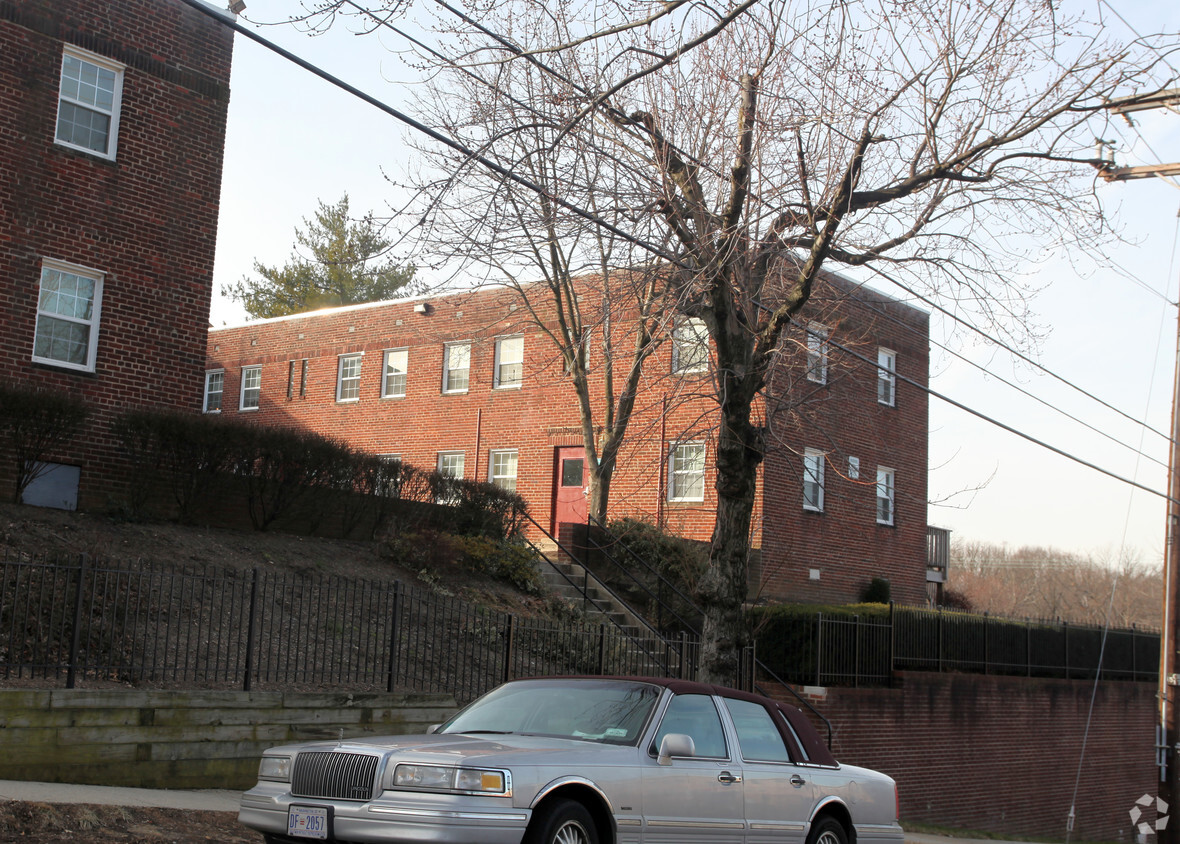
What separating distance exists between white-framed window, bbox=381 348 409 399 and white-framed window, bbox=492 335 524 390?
301 centimetres

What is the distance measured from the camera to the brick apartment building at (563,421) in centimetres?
2491

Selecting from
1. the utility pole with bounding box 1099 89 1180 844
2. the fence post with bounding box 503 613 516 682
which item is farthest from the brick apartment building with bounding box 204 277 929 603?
the fence post with bounding box 503 613 516 682

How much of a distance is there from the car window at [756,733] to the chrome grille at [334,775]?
2.73 m

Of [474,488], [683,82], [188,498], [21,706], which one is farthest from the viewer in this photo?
[474,488]

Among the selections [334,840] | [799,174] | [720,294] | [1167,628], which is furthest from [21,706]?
[1167,628]

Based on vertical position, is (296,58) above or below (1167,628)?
above

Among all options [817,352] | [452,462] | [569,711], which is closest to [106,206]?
[817,352]

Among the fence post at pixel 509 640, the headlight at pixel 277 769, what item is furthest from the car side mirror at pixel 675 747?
the fence post at pixel 509 640

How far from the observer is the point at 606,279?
14469 mm

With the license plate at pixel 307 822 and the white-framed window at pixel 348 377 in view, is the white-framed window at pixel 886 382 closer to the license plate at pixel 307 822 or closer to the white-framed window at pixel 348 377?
the white-framed window at pixel 348 377

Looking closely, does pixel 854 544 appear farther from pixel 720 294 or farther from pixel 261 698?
pixel 261 698

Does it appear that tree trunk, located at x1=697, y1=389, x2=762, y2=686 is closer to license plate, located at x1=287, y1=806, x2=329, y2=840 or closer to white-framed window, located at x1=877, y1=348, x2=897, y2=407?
license plate, located at x1=287, y1=806, x2=329, y2=840

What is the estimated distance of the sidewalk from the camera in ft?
27.1

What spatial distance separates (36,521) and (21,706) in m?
5.17
